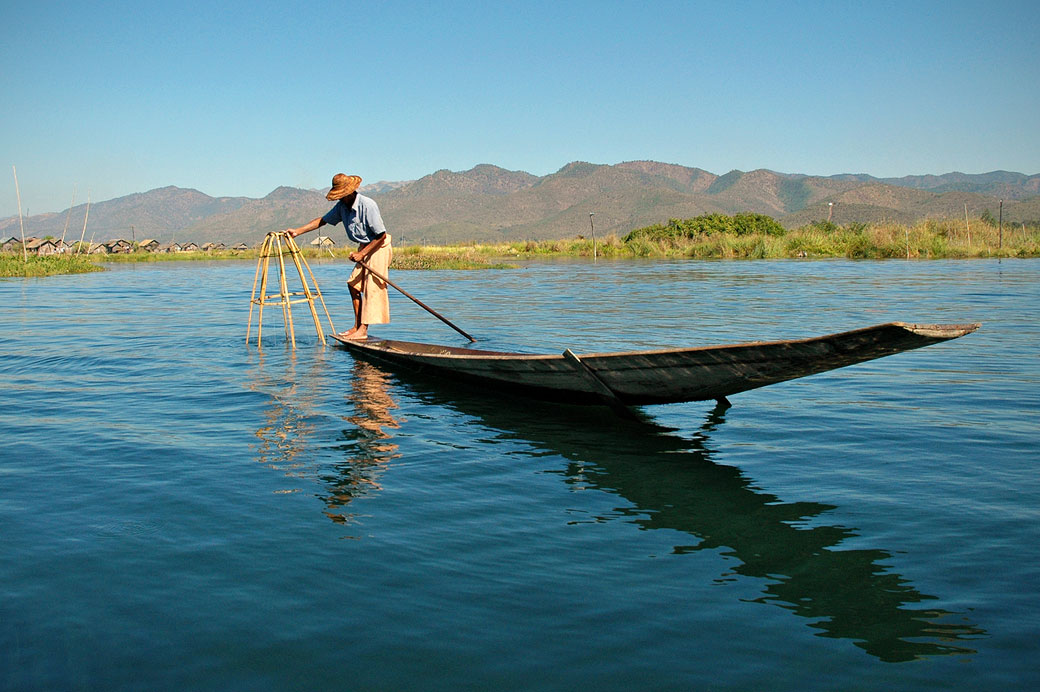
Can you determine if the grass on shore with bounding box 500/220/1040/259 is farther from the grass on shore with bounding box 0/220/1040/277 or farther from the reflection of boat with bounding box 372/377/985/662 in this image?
the reflection of boat with bounding box 372/377/985/662

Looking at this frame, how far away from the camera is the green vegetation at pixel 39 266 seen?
2982cm

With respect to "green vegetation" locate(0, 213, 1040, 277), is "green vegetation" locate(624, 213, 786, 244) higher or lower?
higher

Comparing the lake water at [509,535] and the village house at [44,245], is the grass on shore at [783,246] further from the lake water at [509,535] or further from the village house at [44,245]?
the lake water at [509,535]

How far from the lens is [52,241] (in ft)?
187

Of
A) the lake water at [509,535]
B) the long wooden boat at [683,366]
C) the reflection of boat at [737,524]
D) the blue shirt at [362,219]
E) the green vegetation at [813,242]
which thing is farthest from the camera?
the green vegetation at [813,242]

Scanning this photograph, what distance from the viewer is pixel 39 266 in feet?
102

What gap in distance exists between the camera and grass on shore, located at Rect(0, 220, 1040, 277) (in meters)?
33.8

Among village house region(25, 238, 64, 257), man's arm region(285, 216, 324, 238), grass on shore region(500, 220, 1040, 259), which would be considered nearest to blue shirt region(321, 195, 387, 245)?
man's arm region(285, 216, 324, 238)

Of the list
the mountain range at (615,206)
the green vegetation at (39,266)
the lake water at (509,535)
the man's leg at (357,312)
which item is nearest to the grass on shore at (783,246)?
the green vegetation at (39,266)

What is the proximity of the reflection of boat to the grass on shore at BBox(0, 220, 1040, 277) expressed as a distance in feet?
77.0

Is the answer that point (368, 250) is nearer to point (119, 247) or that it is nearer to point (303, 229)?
point (303, 229)

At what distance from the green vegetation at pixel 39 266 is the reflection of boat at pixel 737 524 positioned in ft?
97.9

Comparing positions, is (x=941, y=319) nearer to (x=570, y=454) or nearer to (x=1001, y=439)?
(x=1001, y=439)

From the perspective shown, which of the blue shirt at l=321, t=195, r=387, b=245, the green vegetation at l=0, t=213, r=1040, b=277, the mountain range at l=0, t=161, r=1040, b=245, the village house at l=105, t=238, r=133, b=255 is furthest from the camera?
the mountain range at l=0, t=161, r=1040, b=245
